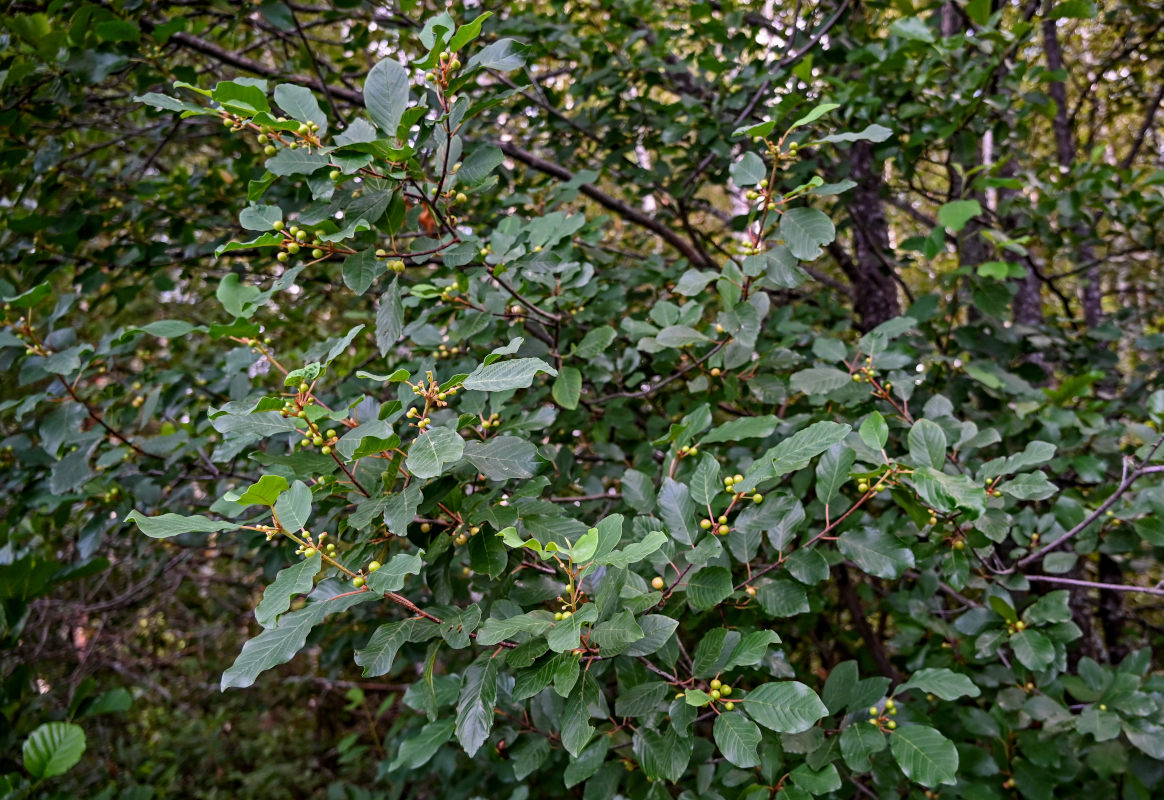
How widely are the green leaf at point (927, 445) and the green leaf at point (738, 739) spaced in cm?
57

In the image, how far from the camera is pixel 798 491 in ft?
4.78

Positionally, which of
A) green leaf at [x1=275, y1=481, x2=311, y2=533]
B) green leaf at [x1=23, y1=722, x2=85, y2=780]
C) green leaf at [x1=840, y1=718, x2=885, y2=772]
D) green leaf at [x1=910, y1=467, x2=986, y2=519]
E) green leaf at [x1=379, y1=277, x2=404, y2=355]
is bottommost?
green leaf at [x1=23, y1=722, x2=85, y2=780]

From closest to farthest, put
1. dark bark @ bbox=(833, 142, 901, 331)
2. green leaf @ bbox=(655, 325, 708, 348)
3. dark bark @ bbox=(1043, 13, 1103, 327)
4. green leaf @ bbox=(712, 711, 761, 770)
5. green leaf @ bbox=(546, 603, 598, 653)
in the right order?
green leaf @ bbox=(546, 603, 598, 653), green leaf @ bbox=(712, 711, 761, 770), green leaf @ bbox=(655, 325, 708, 348), dark bark @ bbox=(833, 142, 901, 331), dark bark @ bbox=(1043, 13, 1103, 327)

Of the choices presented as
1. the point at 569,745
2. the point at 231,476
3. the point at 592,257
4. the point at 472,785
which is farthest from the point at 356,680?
the point at 569,745

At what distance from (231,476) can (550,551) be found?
1.33 metres

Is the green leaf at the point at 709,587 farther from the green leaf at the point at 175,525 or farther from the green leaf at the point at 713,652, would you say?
the green leaf at the point at 175,525

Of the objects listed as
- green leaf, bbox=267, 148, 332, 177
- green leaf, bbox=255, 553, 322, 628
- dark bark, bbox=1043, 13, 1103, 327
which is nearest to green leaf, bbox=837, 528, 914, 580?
green leaf, bbox=255, 553, 322, 628

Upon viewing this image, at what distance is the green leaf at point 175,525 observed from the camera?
2.79 feet

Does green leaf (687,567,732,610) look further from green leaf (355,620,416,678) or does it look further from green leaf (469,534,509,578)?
green leaf (355,620,416,678)

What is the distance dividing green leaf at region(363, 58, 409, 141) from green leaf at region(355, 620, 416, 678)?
787 millimetres

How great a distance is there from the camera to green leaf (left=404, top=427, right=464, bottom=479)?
91 cm

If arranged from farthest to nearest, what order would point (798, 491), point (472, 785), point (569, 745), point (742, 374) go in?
point (472, 785) → point (742, 374) → point (798, 491) → point (569, 745)

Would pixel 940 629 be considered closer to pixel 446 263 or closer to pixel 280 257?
pixel 446 263

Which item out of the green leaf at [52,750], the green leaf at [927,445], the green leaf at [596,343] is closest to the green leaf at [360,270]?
the green leaf at [596,343]
